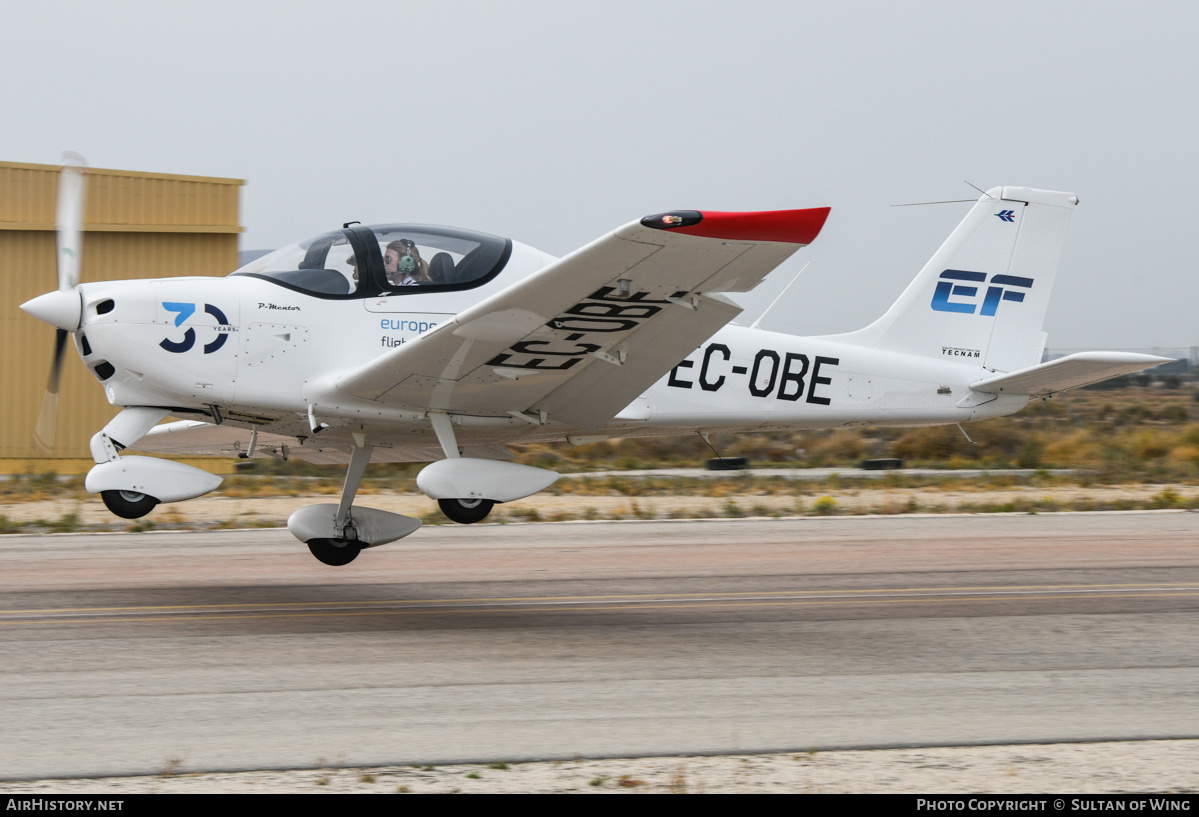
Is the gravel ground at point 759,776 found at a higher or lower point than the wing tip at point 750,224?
lower

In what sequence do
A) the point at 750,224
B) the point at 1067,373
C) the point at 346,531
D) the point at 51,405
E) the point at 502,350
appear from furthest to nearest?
the point at 1067,373
the point at 346,531
the point at 51,405
the point at 502,350
the point at 750,224

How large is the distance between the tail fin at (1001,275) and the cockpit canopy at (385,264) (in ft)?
13.3

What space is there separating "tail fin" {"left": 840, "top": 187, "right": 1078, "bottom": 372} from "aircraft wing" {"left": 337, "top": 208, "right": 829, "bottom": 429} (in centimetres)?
349

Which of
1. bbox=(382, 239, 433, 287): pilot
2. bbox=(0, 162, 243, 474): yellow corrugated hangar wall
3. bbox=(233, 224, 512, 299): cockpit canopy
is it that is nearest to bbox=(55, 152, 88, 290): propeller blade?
bbox=(233, 224, 512, 299): cockpit canopy

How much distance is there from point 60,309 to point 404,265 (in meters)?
2.28

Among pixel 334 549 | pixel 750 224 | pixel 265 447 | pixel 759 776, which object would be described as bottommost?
pixel 334 549

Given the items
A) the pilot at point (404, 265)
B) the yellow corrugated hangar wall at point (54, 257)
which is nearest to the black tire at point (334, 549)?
the pilot at point (404, 265)

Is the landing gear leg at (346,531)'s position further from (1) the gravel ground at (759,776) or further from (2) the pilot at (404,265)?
(1) the gravel ground at (759,776)

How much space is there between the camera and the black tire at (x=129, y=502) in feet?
21.6

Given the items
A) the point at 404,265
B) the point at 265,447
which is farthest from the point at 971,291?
the point at 265,447

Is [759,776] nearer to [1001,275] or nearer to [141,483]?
[141,483]

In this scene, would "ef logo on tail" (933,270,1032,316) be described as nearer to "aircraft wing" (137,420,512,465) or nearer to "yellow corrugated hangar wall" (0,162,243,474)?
"aircraft wing" (137,420,512,465)

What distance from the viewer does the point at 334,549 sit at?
27.4ft
